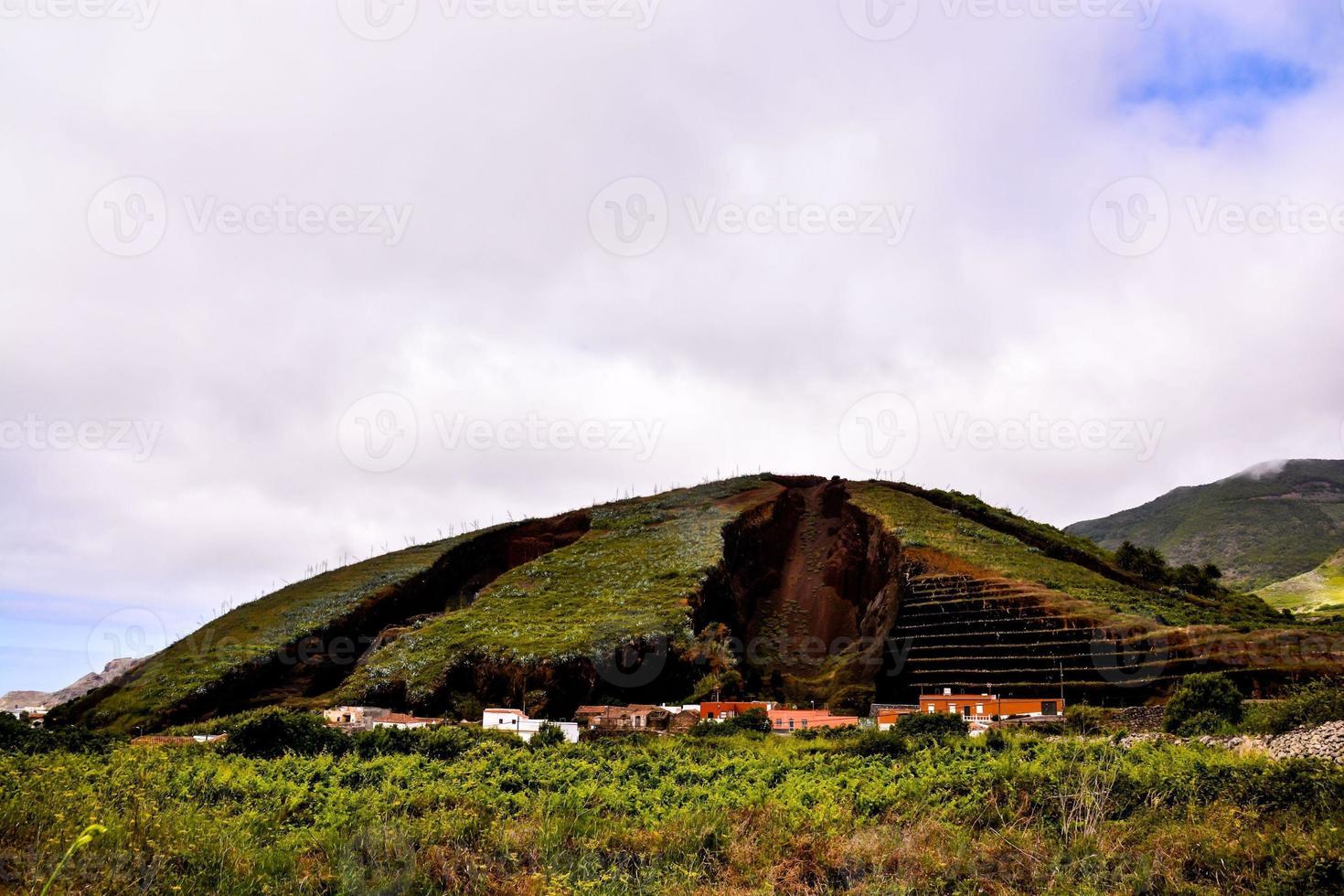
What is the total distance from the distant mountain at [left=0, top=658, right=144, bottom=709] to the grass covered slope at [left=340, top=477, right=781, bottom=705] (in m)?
43.3

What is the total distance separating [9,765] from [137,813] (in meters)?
3.83

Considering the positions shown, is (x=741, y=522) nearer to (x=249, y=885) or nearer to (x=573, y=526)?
(x=573, y=526)

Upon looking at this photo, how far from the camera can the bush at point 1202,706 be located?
84.7ft

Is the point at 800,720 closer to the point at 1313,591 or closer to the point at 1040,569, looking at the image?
the point at 1040,569

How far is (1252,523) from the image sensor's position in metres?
136

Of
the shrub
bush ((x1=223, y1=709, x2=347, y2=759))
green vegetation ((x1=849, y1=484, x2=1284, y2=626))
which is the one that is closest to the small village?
the shrub

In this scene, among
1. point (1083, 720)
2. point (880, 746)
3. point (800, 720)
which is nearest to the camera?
point (880, 746)

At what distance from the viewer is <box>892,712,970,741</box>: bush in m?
26.9

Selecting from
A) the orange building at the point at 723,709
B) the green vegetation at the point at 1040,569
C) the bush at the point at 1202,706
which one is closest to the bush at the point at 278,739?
the orange building at the point at 723,709

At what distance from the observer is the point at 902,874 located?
11.2 m

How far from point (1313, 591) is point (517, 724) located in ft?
326

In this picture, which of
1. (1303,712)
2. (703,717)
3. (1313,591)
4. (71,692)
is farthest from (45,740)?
(1313,591)

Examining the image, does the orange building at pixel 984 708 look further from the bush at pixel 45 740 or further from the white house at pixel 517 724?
the bush at pixel 45 740

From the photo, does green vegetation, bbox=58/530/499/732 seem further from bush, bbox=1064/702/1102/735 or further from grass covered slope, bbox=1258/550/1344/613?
grass covered slope, bbox=1258/550/1344/613
